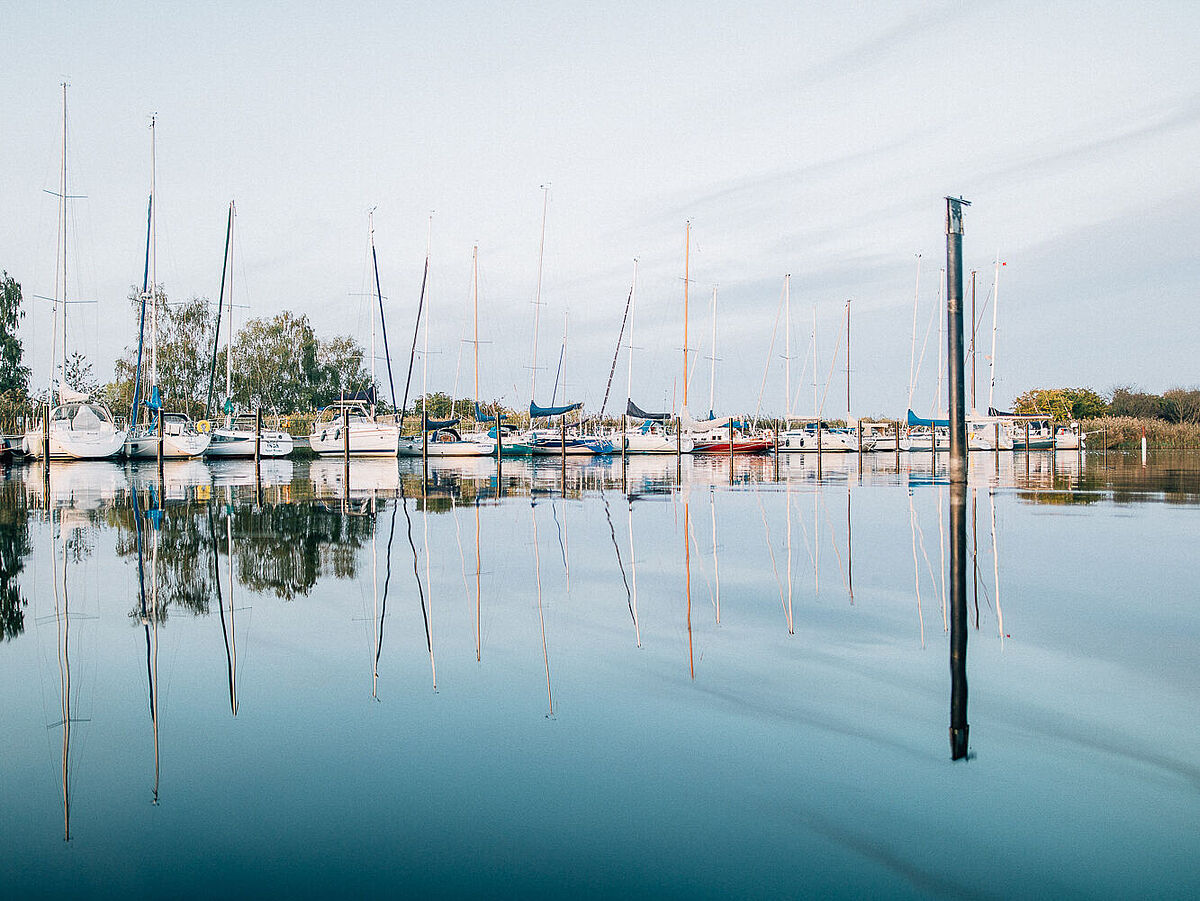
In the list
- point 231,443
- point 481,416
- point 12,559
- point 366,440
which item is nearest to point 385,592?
point 12,559

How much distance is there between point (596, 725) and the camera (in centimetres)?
484

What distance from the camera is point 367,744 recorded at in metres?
4.56

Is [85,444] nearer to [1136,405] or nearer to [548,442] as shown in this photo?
[548,442]

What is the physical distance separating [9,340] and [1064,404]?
315 ft

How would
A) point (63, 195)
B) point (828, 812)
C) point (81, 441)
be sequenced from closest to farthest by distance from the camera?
point (828, 812)
point (63, 195)
point (81, 441)

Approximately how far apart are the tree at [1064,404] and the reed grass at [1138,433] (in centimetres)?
1380

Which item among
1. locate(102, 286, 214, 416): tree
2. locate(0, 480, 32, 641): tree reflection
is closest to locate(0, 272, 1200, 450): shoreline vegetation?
locate(102, 286, 214, 416): tree

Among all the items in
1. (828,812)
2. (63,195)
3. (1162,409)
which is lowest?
(828,812)

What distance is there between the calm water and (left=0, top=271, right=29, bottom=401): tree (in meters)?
56.1

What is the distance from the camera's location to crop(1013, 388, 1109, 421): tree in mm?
97312

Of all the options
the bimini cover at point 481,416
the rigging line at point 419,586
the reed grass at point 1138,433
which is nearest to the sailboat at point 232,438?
the bimini cover at point 481,416

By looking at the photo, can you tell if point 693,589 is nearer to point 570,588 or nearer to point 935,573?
point 570,588

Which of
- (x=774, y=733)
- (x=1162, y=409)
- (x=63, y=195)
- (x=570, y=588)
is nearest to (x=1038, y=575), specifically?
(x=570, y=588)

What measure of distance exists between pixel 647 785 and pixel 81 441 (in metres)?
49.4
